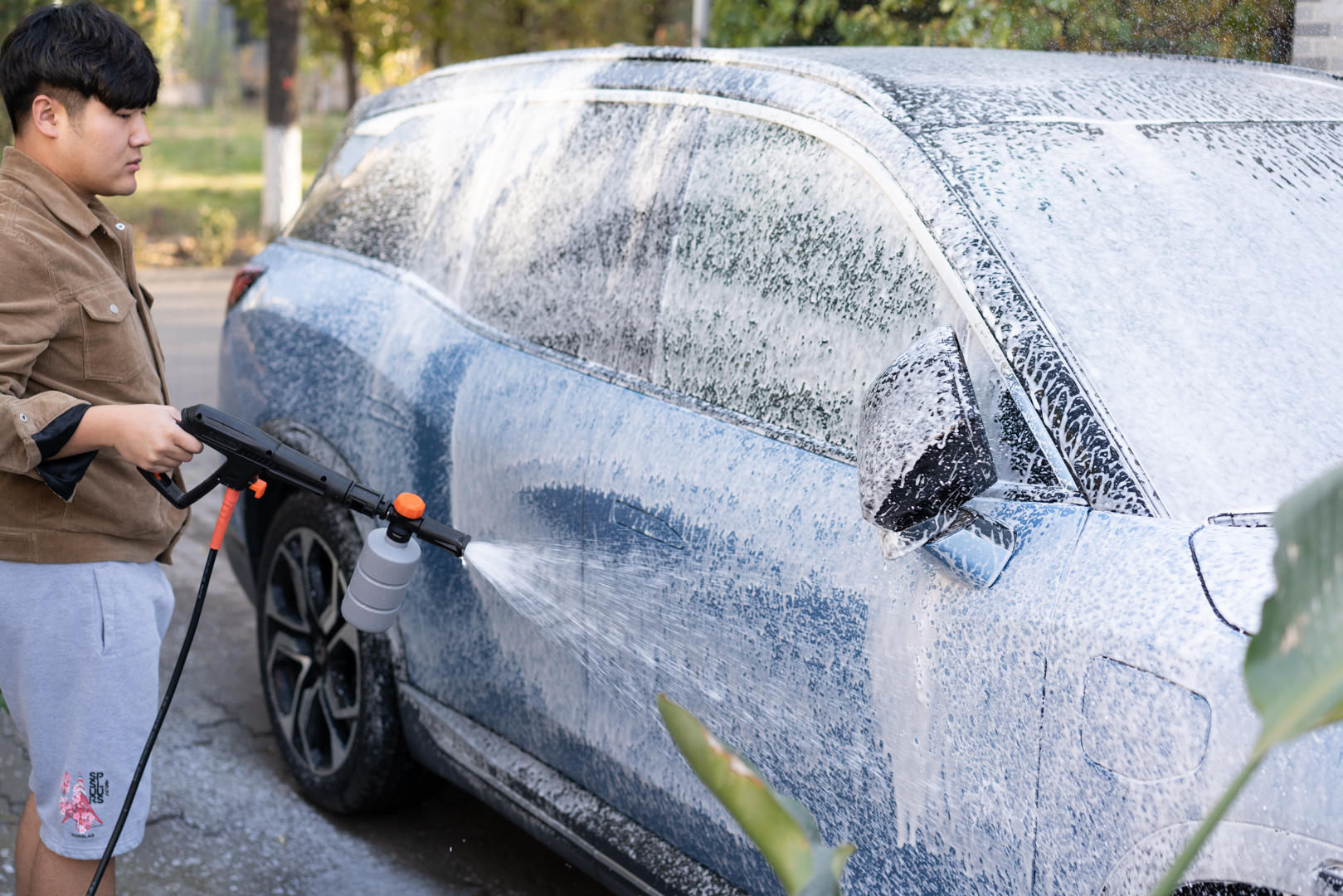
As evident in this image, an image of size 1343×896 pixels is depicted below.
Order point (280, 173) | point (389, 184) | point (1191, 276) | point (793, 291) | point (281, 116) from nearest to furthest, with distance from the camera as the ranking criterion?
point (1191, 276) → point (793, 291) → point (389, 184) → point (281, 116) → point (280, 173)

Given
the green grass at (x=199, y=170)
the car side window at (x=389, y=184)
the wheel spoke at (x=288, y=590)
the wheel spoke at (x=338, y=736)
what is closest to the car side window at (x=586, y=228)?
the car side window at (x=389, y=184)

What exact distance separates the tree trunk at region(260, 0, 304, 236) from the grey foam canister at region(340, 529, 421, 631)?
513 inches

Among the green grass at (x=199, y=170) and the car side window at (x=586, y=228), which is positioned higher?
the car side window at (x=586, y=228)

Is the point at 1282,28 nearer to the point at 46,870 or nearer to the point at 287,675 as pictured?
the point at 287,675

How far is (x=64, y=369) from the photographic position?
2.34 metres

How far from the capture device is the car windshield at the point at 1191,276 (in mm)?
1963

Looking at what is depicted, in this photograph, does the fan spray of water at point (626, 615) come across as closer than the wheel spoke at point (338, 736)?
Yes

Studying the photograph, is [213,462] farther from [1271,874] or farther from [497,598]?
[1271,874]

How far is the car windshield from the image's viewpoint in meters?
1.96

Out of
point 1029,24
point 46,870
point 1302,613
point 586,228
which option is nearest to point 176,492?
point 46,870

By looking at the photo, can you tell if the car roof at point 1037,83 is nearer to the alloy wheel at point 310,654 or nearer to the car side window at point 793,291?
the car side window at point 793,291

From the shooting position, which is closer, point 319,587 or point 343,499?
point 343,499

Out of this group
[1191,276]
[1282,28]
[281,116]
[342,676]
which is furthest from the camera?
[281,116]

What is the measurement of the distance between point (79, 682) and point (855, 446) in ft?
4.43
